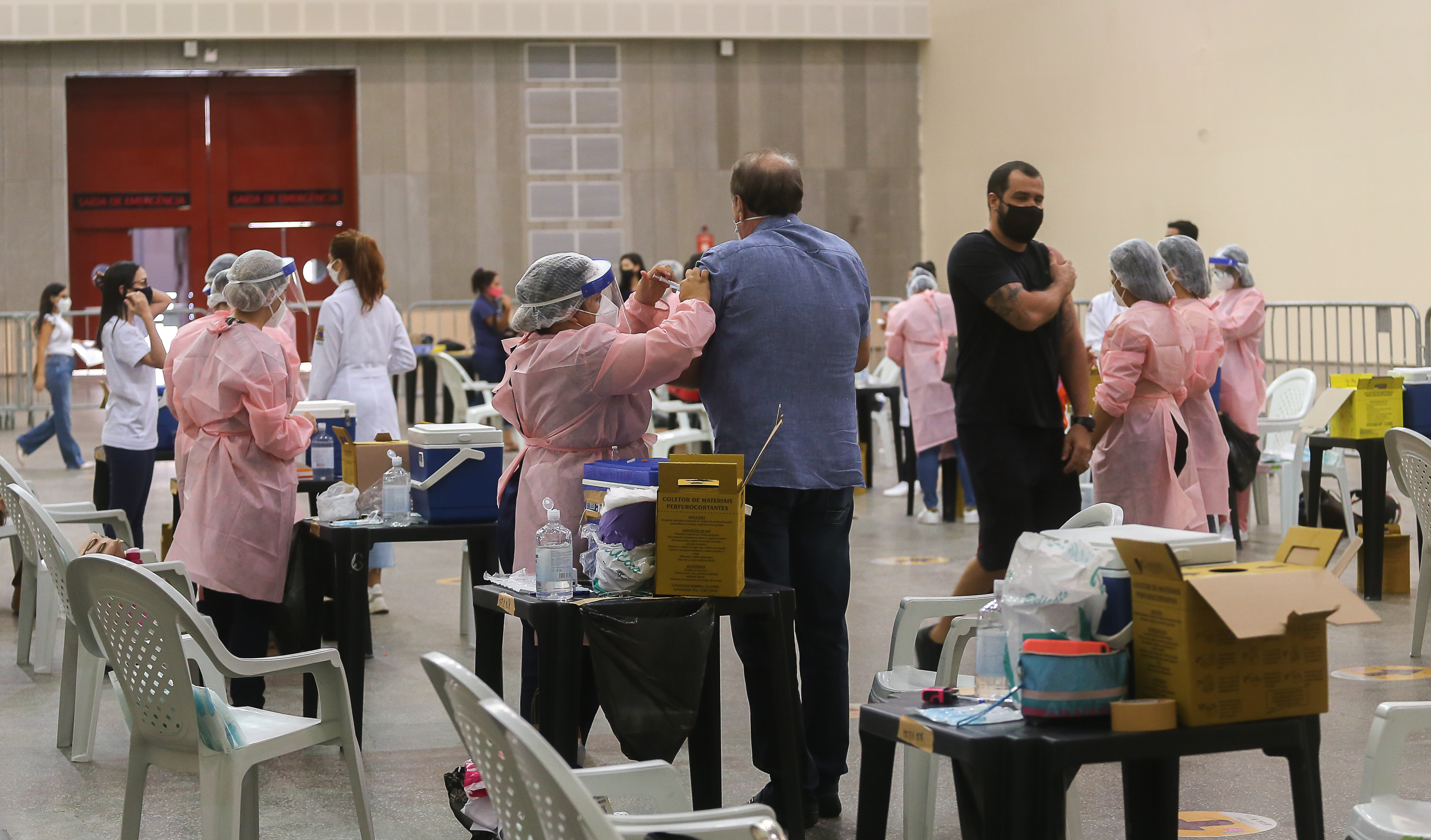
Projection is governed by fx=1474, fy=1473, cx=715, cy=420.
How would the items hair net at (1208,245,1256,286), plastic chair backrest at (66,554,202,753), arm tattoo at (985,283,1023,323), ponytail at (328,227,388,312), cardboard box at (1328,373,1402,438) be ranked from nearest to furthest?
plastic chair backrest at (66,554,202,753), arm tattoo at (985,283,1023,323), cardboard box at (1328,373,1402,438), ponytail at (328,227,388,312), hair net at (1208,245,1256,286)

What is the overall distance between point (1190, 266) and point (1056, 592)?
3929 millimetres

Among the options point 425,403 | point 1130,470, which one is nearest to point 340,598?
point 1130,470

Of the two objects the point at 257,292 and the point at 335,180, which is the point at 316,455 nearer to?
the point at 257,292

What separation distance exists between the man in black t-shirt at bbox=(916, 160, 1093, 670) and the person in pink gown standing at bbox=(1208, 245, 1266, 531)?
3580mm

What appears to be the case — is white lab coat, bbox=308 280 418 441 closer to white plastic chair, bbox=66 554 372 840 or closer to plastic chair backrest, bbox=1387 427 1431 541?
white plastic chair, bbox=66 554 372 840

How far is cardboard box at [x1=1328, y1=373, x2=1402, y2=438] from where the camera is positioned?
6.25 m

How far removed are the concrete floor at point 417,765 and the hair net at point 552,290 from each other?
1.30 m

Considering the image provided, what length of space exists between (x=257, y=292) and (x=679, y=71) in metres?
14.7

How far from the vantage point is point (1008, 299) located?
13.8 ft

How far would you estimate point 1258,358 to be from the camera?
25.6 feet

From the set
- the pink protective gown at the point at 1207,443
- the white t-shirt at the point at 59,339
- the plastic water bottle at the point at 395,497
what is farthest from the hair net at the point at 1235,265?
the white t-shirt at the point at 59,339

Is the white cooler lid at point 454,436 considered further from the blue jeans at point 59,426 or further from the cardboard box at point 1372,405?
the blue jeans at point 59,426

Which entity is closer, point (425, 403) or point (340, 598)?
point (340, 598)

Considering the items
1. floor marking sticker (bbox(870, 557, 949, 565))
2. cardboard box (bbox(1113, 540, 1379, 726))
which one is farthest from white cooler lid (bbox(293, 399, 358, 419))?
cardboard box (bbox(1113, 540, 1379, 726))
